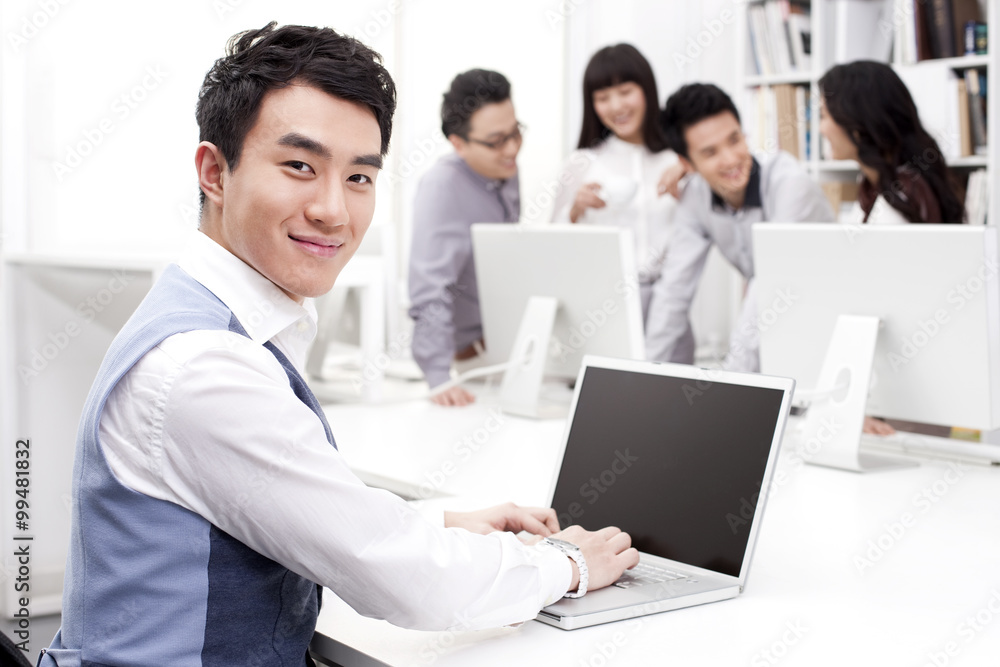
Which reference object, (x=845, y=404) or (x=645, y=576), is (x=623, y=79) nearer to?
(x=845, y=404)

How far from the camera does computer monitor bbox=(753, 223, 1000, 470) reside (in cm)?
167

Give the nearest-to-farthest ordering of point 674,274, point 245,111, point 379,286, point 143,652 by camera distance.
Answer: point 143,652 < point 245,111 < point 379,286 < point 674,274

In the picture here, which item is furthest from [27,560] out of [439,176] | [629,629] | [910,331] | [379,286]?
[910,331]

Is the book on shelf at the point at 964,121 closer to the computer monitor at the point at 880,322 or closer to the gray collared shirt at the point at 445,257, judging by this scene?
Result: the gray collared shirt at the point at 445,257

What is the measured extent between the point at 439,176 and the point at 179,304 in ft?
5.84

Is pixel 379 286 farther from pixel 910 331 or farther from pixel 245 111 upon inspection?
pixel 245 111

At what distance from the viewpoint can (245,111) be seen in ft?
3.24

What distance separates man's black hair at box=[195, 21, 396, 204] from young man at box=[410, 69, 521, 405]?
1.54 metres
